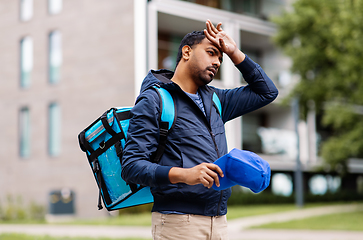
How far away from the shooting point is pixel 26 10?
23.4 m

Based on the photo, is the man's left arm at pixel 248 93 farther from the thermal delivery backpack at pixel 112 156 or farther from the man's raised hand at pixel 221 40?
the thermal delivery backpack at pixel 112 156

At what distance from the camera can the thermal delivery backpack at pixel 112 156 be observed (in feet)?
8.38

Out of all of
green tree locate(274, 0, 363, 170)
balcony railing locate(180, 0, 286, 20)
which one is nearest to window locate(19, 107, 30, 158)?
balcony railing locate(180, 0, 286, 20)

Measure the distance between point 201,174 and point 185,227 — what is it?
0.48 metres

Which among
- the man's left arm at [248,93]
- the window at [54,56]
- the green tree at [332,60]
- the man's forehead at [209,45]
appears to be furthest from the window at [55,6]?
the man's forehead at [209,45]

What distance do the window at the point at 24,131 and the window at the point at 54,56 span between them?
8.22ft

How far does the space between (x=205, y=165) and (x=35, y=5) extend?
74.4ft

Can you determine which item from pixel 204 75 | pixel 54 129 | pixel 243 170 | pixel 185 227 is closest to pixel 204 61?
pixel 204 75

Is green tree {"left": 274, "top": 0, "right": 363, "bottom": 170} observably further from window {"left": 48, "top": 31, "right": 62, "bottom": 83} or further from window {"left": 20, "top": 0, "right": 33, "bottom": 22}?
window {"left": 20, "top": 0, "right": 33, "bottom": 22}

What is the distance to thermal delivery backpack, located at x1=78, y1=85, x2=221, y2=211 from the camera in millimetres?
2555

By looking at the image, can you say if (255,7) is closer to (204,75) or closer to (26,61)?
(26,61)

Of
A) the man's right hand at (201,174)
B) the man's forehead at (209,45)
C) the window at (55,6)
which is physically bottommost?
the man's right hand at (201,174)

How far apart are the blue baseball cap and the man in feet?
0.21

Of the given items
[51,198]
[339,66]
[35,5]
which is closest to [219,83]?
[339,66]
